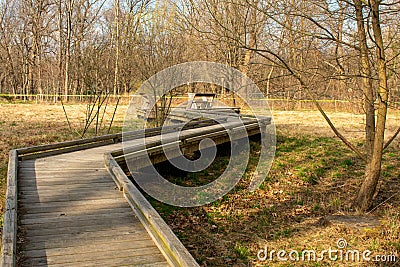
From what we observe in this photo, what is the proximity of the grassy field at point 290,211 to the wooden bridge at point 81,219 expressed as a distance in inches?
48.2

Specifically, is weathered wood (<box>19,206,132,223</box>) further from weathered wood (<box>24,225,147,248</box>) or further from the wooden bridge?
weathered wood (<box>24,225,147,248</box>)

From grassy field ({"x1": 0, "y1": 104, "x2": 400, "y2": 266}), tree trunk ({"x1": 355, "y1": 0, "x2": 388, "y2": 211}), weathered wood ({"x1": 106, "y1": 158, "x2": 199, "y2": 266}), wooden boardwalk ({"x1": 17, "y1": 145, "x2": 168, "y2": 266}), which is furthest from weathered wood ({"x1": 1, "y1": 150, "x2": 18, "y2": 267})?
tree trunk ({"x1": 355, "y1": 0, "x2": 388, "y2": 211})

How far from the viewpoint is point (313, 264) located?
5480 mm

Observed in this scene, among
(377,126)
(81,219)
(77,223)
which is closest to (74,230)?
(77,223)

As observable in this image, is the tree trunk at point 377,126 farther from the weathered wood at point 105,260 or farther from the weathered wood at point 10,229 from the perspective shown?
the weathered wood at point 10,229

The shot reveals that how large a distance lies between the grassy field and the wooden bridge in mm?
1223

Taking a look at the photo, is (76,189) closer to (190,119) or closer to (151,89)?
(151,89)

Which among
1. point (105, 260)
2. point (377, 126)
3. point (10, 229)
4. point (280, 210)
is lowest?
point (280, 210)

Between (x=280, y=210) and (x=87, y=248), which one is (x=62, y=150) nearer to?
(x=280, y=210)

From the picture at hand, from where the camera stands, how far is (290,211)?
7.77 metres

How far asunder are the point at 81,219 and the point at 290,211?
14.3ft

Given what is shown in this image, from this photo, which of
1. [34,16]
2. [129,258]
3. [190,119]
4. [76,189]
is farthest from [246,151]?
[34,16]

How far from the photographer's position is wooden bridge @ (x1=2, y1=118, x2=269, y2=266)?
382 centimetres

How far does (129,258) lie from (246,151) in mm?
9698
